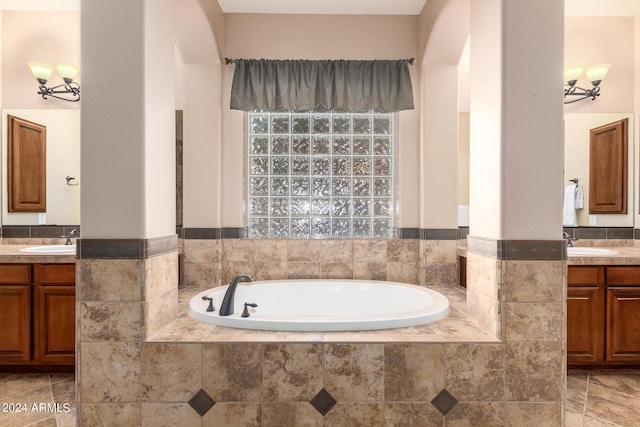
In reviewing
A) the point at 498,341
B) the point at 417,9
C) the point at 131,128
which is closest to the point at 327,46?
the point at 417,9

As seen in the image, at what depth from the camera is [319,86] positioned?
9.25 ft

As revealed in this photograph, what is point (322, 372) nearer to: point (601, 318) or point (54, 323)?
point (54, 323)

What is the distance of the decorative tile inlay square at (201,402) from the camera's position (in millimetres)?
1525

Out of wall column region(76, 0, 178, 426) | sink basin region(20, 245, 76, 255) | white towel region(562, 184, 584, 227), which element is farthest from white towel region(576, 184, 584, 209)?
sink basin region(20, 245, 76, 255)

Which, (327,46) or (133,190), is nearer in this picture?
(133,190)

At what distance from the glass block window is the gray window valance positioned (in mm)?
154

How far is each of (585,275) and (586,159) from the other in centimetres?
109

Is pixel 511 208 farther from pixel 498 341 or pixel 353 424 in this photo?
pixel 353 424

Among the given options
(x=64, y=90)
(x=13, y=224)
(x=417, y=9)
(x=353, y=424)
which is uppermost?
(x=417, y=9)

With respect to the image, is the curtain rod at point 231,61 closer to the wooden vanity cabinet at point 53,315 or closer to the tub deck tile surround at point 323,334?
the wooden vanity cabinet at point 53,315

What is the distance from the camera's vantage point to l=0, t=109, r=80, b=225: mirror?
2771 mm

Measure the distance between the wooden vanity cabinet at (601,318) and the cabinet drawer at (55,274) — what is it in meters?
3.19

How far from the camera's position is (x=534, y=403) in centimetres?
156

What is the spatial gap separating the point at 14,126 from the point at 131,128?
199 cm
